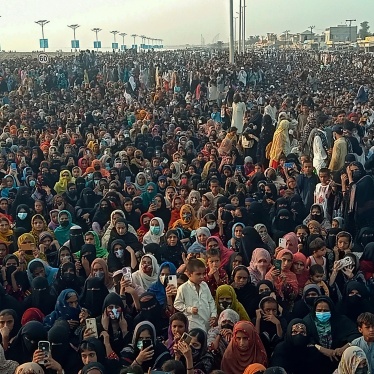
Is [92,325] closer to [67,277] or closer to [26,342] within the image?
[26,342]

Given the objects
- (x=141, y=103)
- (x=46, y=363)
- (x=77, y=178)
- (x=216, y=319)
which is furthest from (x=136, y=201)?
(x=141, y=103)

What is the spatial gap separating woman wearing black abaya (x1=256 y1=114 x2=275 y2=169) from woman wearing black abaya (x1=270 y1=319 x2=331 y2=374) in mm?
6123

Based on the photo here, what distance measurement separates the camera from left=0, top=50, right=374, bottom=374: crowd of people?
4.21m

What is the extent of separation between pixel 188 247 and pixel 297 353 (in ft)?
6.94

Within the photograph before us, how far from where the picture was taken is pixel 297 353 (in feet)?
13.9

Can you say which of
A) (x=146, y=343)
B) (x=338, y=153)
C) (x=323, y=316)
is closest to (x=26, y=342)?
(x=146, y=343)

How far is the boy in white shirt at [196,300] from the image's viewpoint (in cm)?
452

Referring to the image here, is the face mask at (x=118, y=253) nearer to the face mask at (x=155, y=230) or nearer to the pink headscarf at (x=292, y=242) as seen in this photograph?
the face mask at (x=155, y=230)

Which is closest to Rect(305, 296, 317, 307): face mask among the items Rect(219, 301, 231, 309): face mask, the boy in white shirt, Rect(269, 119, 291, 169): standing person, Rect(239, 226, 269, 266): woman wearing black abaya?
Rect(219, 301, 231, 309): face mask

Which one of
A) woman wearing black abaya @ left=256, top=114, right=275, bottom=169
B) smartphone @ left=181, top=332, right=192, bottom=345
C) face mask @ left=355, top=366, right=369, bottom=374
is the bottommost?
face mask @ left=355, top=366, right=369, bottom=374

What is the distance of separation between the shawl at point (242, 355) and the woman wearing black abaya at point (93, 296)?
4.18ft

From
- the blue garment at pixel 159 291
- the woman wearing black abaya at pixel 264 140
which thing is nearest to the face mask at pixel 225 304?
the blue garment at pixel 159 291

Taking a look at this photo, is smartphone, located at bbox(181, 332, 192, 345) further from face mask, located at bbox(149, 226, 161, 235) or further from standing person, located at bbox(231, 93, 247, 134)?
standing person, located at bbox(231, 93, 247, 134)

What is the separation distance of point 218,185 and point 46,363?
4208mm
